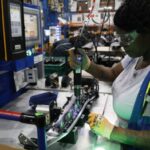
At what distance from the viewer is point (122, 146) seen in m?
1.15

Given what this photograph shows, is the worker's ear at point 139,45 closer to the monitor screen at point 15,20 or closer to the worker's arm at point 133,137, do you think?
the worker's arm at point 133,137

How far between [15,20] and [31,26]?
577mm

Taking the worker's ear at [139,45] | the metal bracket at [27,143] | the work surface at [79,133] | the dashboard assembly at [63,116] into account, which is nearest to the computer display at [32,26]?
the work surface at [79,133]

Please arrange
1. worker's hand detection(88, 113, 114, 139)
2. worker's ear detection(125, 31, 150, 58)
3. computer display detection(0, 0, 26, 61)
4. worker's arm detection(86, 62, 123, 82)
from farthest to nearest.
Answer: worker's arm detection(86, 62, 123, 82), computer display detection(0, 0, 26, 61), worker's hand detection(88, 113, 114, 139), worker's ear detection(125, 31, 150, 58)

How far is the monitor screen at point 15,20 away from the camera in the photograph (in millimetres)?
1263

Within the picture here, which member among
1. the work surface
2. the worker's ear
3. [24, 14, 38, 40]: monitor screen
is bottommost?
the work surface

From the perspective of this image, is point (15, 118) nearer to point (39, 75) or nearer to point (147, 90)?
point (147, 90)

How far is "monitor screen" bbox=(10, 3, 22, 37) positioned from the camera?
4.14ft

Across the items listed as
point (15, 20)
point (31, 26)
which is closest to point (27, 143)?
point (15, 20)

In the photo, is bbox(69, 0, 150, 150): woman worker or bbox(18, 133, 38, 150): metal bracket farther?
bbox(18, 133, 38, 150): metal bracket

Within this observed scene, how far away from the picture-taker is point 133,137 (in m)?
0.95

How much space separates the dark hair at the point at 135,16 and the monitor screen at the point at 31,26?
38.3 inches

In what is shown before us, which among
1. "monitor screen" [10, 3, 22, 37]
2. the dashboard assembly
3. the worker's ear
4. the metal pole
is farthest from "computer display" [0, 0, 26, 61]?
the worker's ear

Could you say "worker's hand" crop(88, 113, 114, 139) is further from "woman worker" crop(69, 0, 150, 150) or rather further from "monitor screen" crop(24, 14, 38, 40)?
"monitor screen" crop(24, 14, 38, 40)
